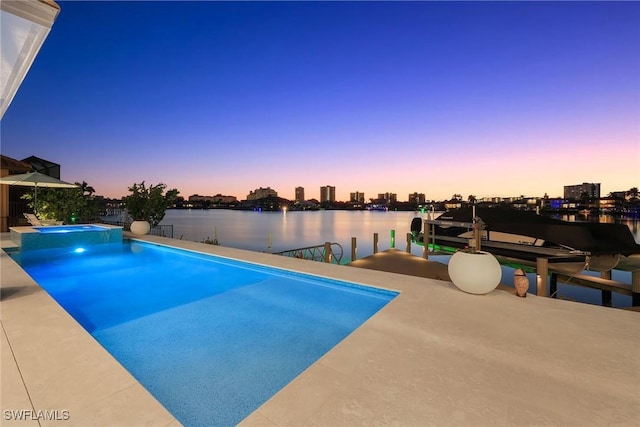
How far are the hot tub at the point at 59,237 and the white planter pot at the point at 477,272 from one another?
8625 mm

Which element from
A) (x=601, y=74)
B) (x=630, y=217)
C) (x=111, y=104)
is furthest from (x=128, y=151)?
(x=630, y=217)

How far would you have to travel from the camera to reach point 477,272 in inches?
125

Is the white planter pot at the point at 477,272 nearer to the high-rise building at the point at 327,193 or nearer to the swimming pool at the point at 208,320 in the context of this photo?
the swimming pool at the point at 208,320

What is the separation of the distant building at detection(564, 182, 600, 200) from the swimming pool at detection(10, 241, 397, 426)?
24245mm

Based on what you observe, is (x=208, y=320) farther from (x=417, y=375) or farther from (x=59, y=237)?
(x=59, y=237)

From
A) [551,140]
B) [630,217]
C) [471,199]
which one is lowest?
[630,217]

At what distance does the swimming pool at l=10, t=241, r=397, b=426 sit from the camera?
210 cm

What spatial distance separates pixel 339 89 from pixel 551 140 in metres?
12.6

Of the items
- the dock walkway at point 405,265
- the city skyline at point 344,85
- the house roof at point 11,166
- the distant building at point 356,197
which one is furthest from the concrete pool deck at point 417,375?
the distant building at point 356,197

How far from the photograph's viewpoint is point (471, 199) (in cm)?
874

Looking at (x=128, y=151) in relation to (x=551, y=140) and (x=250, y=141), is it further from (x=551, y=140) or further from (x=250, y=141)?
(x=551, y=140)

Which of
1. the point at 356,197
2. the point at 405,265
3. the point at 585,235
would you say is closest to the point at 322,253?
the point at 405,265

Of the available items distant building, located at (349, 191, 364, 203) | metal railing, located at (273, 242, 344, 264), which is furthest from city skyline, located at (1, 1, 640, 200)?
distant building, located at (349, 191, 364, 203)

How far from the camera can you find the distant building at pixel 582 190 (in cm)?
2050
